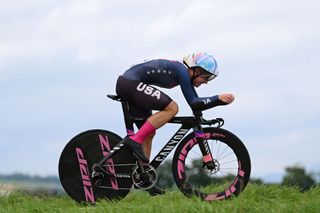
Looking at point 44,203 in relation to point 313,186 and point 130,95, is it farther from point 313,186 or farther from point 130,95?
point 313,186

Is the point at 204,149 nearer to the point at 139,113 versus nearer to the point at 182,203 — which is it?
the point at 139,113

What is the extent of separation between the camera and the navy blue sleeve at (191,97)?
36.7 ft

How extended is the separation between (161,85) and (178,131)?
2.29 feet

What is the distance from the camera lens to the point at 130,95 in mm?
11453

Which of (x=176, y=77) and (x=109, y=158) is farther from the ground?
(x=176, y=77)

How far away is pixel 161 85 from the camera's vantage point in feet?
37.8

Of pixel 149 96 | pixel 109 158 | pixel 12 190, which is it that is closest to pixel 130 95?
pixel 149 96

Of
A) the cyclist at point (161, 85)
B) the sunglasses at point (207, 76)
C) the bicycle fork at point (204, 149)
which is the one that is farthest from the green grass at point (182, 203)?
the sunglasses at point (207, 76)

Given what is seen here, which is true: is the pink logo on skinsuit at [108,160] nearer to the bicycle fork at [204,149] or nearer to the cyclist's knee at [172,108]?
the cyclist's knee at [172,108]

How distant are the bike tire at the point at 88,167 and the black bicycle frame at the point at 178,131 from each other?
0.71ft

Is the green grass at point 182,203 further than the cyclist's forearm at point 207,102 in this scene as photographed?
No

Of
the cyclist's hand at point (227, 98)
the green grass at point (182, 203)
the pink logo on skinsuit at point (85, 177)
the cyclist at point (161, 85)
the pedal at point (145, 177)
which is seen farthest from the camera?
the pink logo on skinsuit at point (85, 177)

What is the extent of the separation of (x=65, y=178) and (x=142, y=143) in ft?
4.71

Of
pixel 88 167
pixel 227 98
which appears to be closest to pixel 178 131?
pixel 227 98
